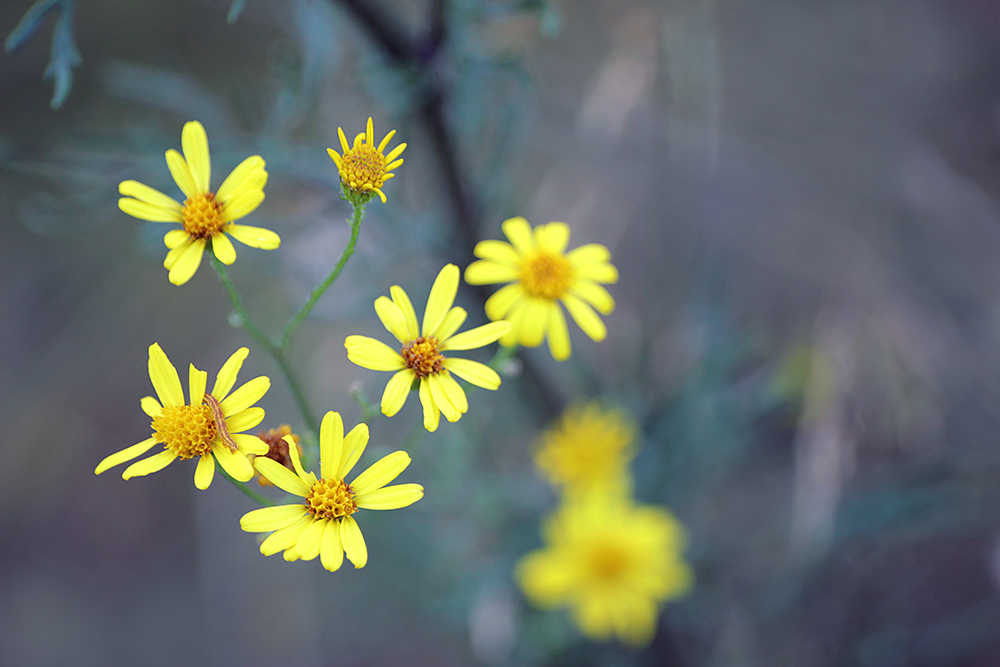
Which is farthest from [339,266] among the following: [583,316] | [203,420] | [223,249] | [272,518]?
[583,316]

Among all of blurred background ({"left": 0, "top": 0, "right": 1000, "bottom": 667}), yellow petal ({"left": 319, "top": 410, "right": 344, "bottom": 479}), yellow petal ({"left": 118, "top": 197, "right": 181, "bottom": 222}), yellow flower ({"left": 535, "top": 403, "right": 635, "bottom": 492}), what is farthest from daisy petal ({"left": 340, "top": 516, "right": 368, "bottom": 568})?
yellow flower ({"left": 535, "top": 403, "right": 635, "bottom": 492})

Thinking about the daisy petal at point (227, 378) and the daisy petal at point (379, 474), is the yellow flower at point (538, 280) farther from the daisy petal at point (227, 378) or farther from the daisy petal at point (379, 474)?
the daisy petal at point (227, 378)

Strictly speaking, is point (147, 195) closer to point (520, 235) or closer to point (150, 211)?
point (150, 211)

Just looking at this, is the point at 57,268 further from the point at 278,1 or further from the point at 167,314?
the point at 278,1

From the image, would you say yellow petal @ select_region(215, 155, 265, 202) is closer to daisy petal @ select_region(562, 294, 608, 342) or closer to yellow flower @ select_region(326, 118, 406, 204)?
yellow flower @ select_region(326, 118, 406, 204)

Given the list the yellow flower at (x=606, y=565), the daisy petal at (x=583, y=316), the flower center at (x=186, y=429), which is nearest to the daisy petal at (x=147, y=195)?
the flower center at (x=186, y=429)

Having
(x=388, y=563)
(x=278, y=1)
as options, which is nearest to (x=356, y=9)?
(x=278, y=1)
